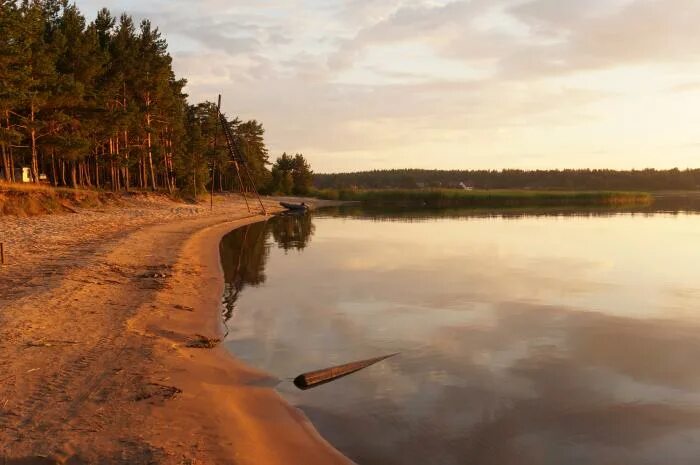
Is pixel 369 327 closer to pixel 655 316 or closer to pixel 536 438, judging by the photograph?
pixel 536 438

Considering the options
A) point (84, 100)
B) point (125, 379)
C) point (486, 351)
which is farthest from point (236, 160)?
point (125, 379)

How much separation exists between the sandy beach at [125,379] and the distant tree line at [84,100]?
74.8 feet

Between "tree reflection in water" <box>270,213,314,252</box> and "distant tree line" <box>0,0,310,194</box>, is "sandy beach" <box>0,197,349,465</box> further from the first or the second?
"distant tree line" <box>0,0,310,194</box>

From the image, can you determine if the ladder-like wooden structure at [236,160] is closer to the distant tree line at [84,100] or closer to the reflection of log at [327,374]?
the distant tree line at [84,100]

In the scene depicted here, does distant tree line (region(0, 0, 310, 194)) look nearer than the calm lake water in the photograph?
No

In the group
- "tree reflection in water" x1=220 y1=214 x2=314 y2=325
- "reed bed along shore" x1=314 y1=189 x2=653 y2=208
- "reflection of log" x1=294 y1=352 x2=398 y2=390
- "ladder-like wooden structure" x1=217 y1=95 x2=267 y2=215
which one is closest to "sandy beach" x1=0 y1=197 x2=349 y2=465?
"reflection of log" x1=294 y1=352 x2=398 y2=390

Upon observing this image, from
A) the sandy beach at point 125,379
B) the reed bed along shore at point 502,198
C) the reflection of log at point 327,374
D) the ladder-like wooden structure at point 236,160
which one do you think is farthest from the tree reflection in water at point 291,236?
the reed bed along shore at point 502,198

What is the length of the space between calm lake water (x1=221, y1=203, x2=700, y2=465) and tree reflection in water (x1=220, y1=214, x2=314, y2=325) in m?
0.28

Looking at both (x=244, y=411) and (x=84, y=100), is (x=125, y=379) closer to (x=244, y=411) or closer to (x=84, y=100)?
(x=244, y=411)

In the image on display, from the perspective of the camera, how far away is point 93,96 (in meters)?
45.3

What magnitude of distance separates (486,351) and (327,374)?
4.42 metres

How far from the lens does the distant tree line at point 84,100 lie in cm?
3594

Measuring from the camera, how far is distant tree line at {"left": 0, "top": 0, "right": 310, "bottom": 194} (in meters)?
35.9

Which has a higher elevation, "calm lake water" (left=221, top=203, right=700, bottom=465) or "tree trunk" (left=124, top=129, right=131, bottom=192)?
"tree trunk" (left=124, top=129, right=131, bottom=192)
